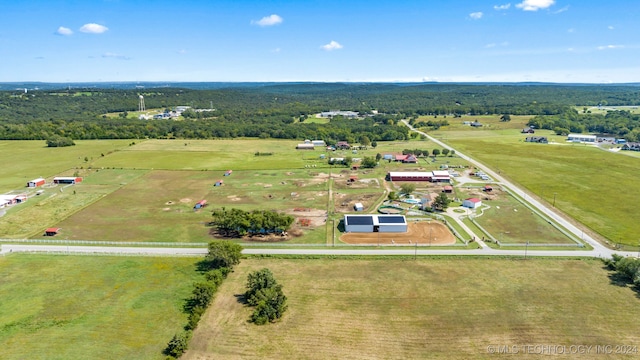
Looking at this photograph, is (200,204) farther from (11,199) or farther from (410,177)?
(410,177)

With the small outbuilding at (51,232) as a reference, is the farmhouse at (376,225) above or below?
above

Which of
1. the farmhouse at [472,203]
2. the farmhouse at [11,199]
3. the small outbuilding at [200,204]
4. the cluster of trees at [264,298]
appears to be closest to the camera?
the cluster of trees at [264,298]

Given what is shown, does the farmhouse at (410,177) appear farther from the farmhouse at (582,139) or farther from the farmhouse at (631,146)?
the farmhouse at (582,139)

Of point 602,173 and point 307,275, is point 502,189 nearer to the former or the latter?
point 602,173

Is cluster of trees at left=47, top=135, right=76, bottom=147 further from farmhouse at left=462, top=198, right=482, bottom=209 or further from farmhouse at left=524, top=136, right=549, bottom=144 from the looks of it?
farmhouse at left=524, top=136, right=549, bottom=144

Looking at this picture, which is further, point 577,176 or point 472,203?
point 577,176

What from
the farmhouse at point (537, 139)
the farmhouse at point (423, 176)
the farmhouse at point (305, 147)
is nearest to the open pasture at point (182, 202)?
the farmhouse at point (423, 176)

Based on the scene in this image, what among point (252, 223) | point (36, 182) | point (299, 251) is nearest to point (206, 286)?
point (299, 251)
